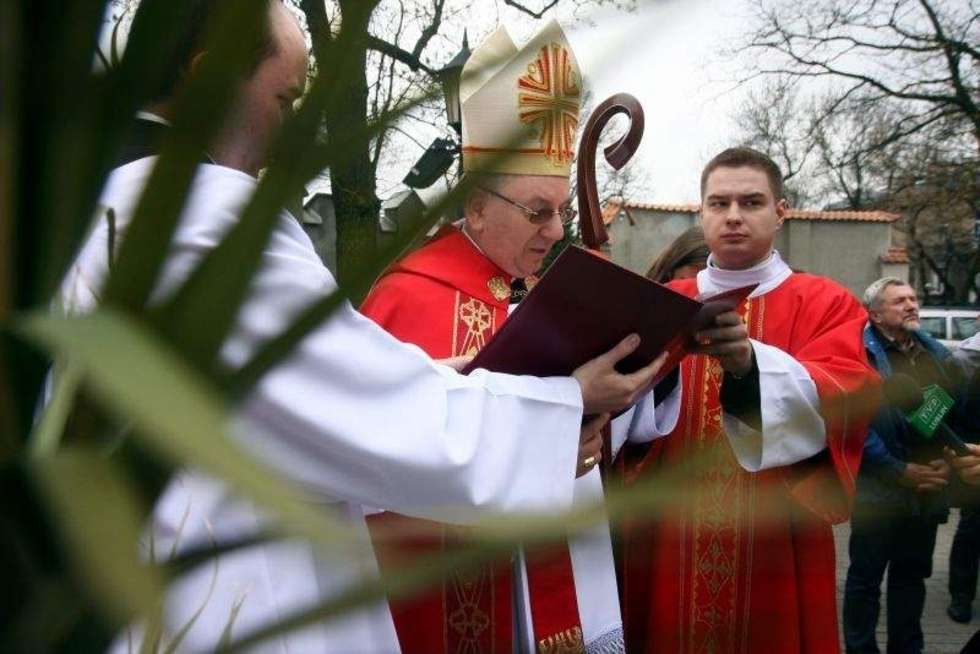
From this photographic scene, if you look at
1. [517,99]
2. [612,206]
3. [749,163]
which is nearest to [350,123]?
[517,99]

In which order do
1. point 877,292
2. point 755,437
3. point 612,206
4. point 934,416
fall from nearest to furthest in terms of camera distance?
point 755,437 < point 612,206 < point 934,416 < point 877,292

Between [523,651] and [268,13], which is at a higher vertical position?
[268,13]

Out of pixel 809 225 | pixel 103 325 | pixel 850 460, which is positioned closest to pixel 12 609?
pixel 103 325

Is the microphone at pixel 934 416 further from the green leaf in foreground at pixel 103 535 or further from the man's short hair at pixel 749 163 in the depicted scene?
the green leaf in foreground at pixel 103 535

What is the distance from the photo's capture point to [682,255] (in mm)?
3846

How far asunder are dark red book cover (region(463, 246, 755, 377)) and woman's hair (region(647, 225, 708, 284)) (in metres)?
2.16

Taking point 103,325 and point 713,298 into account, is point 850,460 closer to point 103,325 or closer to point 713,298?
point 713,298

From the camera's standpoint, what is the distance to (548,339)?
62.6 inches

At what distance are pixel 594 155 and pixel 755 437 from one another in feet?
2.73

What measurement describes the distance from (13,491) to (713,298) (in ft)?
5.76

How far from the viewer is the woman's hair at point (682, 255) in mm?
3812

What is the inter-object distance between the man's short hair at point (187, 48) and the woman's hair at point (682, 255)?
3.47m

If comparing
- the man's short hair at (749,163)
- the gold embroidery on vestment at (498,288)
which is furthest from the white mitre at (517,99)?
the man's short hair at (749,163)

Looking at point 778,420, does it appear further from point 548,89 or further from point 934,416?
point 548,89
